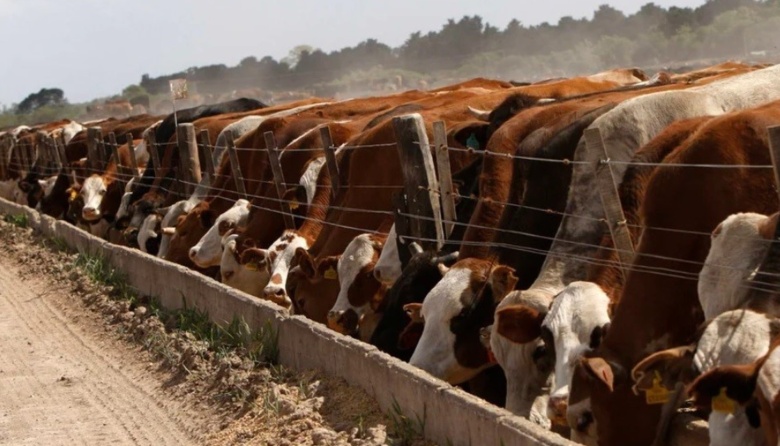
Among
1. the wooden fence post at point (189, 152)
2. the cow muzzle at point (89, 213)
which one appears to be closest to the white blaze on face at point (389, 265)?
the wooden fence post at point (189, 152)

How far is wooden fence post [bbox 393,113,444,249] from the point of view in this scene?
1027 cm

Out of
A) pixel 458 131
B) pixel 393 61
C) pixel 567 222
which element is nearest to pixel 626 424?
pixel 567 222

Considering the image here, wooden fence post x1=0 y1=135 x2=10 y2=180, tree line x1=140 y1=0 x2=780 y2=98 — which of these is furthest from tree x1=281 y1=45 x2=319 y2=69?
wooden fence post x1=0 y1=135 x2=10 y2=180

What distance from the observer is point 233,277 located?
13578 mm

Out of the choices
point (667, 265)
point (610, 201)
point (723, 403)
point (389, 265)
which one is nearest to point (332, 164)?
point (389, 265)

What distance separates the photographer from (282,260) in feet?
40.5

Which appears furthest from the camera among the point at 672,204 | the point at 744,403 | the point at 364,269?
the point at 364,269

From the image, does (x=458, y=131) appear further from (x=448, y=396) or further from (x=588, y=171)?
(x=448, y=396)

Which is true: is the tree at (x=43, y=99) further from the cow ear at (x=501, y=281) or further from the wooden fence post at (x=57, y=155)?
the cow ear at (x=501, y=281)

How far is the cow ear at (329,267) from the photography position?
36.2ft

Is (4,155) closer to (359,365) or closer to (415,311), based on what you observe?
(415,311)

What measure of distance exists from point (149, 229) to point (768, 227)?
498 inches

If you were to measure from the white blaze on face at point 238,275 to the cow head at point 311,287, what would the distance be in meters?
1.63

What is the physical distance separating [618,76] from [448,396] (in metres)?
10.2
